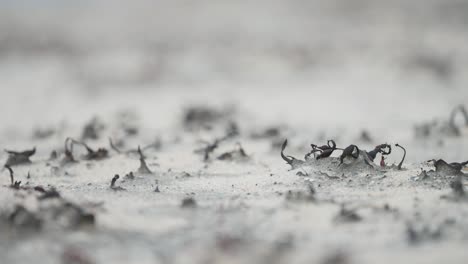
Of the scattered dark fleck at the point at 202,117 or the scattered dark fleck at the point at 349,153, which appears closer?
the scattered dark fleck at the point at 349,153

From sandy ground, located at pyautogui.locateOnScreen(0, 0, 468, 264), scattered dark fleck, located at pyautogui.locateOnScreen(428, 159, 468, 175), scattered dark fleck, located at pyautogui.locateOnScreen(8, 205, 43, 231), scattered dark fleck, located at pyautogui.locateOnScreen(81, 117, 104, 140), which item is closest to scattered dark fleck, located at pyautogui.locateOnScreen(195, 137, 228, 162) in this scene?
sandy ground, located at pyautogui.locateOnScreen(0, 0, 468, 264)

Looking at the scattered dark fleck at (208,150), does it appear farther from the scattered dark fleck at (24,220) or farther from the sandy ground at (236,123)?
the scattered dark fleck at (24,220)

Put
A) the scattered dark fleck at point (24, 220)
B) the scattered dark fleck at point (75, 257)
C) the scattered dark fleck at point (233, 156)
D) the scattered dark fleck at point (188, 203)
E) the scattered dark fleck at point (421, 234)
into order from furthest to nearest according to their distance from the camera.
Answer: the scattered dark fleck at point (233, 156)
the scattered dark fleck at point (188, 203)
the scattered dark fleck at point (24, 220)
the scattered dark fleck at point (421, 234)
the scattered dark fleck at point (75, 257)

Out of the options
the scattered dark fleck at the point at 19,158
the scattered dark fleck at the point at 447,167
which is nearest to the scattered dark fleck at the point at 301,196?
the scattered dark fleck at the point at 447,167

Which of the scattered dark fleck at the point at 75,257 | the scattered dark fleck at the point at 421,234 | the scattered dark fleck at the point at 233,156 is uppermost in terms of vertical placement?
the scattered dark fleck at the point at 233,156

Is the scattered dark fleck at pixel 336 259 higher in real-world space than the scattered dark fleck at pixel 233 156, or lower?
lower

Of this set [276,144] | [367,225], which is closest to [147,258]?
[367,225]

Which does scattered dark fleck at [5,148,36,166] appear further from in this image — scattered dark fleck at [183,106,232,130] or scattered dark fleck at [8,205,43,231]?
scattered dark fleck at [8,205,43,231]

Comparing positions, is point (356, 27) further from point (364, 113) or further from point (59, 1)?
point (59, 1)
